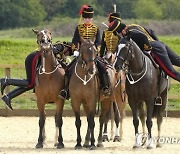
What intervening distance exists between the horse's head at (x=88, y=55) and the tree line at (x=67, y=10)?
132 ft

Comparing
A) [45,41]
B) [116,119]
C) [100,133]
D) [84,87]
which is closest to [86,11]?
[45,41]

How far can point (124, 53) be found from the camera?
14.4m

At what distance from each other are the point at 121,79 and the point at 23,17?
41.8 metres

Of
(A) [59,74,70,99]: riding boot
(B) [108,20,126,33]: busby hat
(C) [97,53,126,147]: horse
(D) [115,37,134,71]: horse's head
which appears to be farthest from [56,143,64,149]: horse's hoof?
(B) [108,20,126,33]: busby hat

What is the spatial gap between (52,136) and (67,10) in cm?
4534

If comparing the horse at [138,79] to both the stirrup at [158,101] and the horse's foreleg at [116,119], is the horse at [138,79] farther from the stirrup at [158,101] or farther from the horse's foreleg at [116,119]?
the horse's foreleg at [116,119]

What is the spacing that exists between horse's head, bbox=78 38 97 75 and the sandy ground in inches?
58.1

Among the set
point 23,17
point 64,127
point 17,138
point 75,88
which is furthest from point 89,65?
point 23,17

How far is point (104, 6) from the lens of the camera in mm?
61438

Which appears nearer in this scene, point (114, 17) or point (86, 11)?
point (86, 11)

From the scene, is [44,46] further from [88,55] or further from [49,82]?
[88,55]

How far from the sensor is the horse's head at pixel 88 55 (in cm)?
1427

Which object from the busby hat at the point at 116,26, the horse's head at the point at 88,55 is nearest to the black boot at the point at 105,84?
the horse's head at the point at 88,55

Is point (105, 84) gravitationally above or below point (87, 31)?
below
